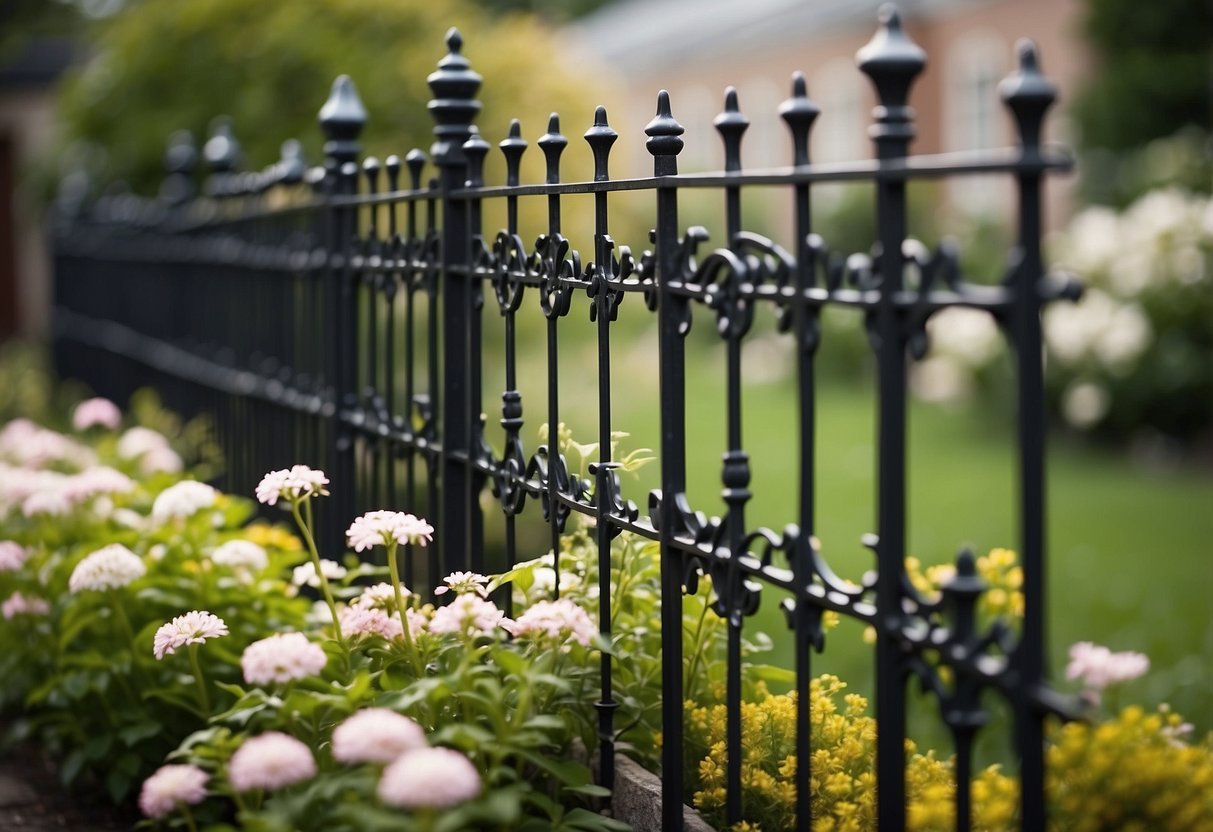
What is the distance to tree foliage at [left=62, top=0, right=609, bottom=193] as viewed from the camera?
29.1ft

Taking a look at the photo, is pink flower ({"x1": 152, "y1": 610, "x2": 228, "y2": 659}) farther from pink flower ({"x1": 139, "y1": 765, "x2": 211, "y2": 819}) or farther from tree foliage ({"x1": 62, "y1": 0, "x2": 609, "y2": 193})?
tree foliage ({"x1": 62, "y1": 0, "x2": 609, "y2": 193})

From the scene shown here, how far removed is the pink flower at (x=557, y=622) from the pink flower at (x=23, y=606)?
1.85 metres

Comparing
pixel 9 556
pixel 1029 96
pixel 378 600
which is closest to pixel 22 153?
pixel 9 556

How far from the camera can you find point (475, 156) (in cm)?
376

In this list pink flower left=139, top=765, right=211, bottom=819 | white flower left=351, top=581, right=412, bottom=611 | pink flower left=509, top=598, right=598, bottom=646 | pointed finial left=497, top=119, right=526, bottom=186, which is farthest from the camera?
pointed finial left=497, top=119, right=526, bottom=186

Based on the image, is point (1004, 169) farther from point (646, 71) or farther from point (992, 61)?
point (646, 71)

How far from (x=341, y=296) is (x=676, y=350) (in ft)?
7.25

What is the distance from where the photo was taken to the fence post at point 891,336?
7.09ft

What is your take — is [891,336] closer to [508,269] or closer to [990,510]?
[508,269]

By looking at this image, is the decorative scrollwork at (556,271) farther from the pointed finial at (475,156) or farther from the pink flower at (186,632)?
the pink flower at (186,632)

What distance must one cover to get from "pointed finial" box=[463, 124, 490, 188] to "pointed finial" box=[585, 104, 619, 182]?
60cm

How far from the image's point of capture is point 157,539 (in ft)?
13.4

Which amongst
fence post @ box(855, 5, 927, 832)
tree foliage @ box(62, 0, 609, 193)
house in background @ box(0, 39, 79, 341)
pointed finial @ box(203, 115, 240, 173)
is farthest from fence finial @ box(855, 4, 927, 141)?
house in background @ box(0, 39, 79, 341)

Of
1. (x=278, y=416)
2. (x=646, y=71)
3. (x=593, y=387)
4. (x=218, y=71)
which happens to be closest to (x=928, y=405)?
(x=593, y=387)
